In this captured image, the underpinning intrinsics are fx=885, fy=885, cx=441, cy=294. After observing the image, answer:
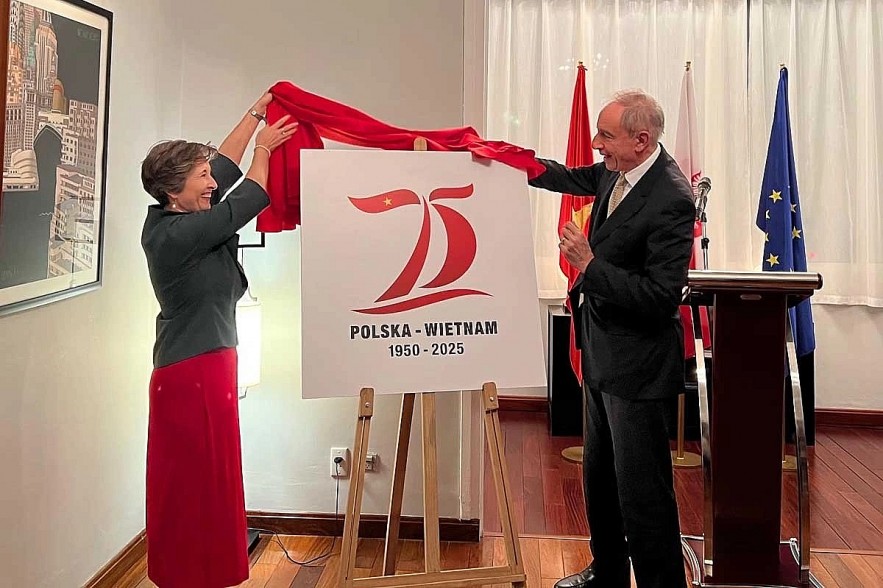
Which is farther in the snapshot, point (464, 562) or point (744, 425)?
point (464, 562)

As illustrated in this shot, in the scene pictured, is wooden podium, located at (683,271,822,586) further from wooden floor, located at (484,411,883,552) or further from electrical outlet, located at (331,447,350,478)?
electrical outlet, located at (331,447,350,478)

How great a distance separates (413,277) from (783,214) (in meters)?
3.04

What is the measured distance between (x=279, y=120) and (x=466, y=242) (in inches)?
25.7

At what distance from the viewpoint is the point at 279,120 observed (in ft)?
8.45

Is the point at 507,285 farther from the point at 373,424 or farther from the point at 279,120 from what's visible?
the point at 373,424

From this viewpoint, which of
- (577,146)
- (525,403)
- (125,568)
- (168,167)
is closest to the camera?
(168,167)

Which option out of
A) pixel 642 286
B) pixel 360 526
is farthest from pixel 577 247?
pixel 360 526

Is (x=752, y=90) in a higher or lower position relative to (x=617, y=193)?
higher

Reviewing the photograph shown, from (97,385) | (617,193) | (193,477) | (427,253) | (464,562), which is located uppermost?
(617,193)

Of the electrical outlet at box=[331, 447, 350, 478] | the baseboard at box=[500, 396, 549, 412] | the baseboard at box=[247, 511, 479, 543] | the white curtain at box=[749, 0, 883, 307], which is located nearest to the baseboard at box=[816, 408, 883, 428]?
the white curtain at box=[749, 0, 883, 307]

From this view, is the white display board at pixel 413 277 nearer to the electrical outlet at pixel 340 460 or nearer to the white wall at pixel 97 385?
the white wall at pixel 97 385

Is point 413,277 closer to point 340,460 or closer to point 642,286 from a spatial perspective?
point 642,286

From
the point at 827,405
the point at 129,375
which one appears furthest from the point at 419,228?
the point at 827,405

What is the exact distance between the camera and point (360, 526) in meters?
3.41
